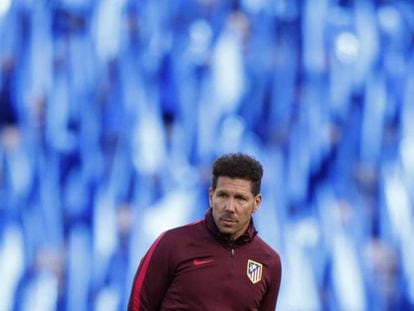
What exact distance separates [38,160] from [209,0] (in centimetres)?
93

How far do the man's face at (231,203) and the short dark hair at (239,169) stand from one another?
0.01m

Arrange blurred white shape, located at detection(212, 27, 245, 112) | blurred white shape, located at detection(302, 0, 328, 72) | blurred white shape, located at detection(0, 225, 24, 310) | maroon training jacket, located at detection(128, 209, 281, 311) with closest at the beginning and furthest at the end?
1. maroon training jacket, located at detection(128, 209, 281, 311)
2. blurred white shape, located at detection(0, 225, 24, 310)
3. blurred white shape, located at detection(212, 27, 245, 112)
4. blurred white shape, located at detection(302, 0, 328, 72)

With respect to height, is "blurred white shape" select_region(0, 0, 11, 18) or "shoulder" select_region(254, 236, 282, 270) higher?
"blurred white shape" select_region(0, 0, 11, 18)

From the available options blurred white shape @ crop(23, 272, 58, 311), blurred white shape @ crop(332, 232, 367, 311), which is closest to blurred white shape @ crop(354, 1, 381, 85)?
blurred white shape @ crop(332, 232, 367, 311)

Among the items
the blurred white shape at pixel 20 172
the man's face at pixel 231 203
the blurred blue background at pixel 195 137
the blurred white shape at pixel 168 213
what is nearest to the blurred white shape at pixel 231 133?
the blurred blue background at pixel 195 137

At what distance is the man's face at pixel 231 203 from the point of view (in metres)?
2.41

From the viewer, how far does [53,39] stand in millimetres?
4004

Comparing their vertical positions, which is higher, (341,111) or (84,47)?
(84,47)

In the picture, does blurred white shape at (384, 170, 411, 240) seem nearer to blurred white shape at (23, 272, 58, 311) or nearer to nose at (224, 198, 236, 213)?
blurred white shape at (23, 272, 58, 311)

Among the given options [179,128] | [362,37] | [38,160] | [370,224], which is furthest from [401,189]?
[38,160]

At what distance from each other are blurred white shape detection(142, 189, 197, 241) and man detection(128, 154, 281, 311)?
139 cm

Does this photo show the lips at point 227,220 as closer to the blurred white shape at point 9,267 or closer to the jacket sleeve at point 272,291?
the jacket sleeve at point 272,291

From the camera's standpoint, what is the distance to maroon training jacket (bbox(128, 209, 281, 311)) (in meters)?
2.40

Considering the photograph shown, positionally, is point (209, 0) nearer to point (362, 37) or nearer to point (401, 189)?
point (362, 37)
